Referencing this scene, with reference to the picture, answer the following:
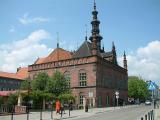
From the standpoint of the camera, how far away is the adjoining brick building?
59750 mm

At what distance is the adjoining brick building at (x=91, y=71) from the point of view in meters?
59.8

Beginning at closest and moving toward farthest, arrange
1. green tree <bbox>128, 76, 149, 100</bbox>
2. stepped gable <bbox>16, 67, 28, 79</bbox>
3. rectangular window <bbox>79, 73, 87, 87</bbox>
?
rectangular window <bbox>79, 73, 87, 87</bbox> → stepped gable <bbox>16, 67, 28, 79</bbox> → green tree <bbox>128, 76, 149, 100</bbox>

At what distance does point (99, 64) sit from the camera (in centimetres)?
6128

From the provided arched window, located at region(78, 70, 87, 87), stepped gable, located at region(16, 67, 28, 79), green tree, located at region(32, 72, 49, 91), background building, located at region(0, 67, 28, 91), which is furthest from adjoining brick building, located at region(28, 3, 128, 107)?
stepped gable, located at region(16, 67, 28, 79)

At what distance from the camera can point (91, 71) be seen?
197 feet

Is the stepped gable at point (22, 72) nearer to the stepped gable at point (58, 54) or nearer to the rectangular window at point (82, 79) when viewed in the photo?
the stepped gable at point (58, 54)

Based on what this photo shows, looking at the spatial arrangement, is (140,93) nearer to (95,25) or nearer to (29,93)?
(95,25)

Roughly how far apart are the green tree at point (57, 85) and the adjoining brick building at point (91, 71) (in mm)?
4355

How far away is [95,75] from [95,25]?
14.3 metres

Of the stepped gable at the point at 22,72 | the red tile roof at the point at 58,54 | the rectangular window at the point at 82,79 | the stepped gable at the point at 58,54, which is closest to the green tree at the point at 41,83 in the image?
the rectangular window at the point at 82,79

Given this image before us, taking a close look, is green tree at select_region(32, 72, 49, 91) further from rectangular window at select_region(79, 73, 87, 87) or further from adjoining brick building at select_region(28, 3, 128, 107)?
rectangular window at select_region(79, 73, 87, 87)

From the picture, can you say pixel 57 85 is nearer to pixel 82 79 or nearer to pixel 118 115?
pixel 82 79

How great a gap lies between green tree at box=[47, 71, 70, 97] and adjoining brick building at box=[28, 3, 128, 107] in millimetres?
4355

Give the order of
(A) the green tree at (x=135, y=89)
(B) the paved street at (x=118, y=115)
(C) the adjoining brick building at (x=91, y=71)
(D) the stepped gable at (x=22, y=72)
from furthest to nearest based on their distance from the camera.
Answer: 1. (A) the green tree at (x=135, y=89)
2. (D) the stepped gable at (x=22, y=72)
3. (C) the adjoining brick building at (x=91, y=71)
4. (B) the paved street at (x=118, y=115)
